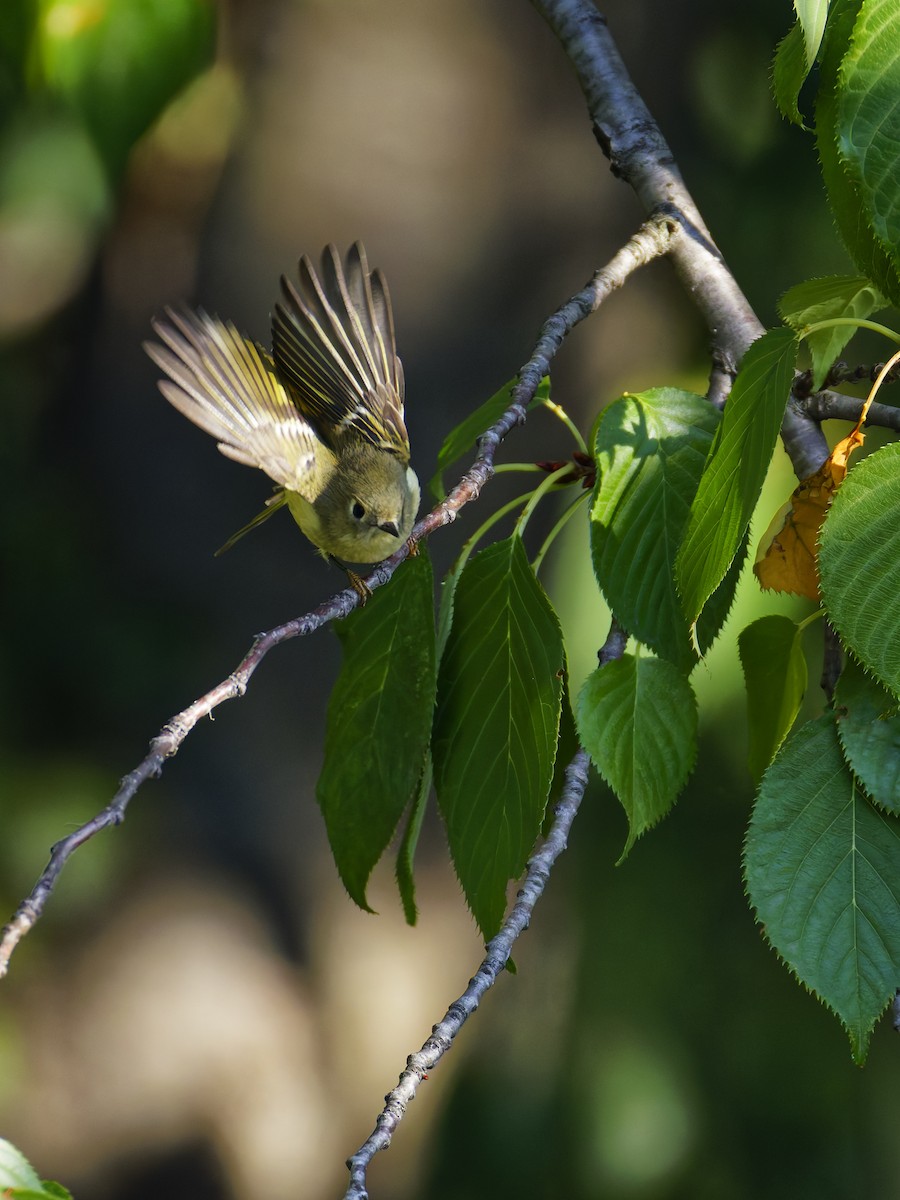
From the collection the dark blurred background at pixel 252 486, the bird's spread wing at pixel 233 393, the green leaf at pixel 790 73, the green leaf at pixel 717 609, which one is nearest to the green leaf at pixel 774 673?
the green leaf at pixel 717 609

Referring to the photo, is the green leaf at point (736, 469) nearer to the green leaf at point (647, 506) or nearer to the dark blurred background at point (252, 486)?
the green leaf at point (647, 506)

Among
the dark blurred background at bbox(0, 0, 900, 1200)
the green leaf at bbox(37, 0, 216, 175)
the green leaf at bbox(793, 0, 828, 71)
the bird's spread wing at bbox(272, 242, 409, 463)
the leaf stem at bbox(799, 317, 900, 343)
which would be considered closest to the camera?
the green leaf at bbox(793, 0, 828, 71)

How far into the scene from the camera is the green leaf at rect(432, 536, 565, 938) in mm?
587

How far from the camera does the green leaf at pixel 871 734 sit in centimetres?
53

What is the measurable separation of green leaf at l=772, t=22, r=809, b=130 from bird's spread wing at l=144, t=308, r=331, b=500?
14.6 inches

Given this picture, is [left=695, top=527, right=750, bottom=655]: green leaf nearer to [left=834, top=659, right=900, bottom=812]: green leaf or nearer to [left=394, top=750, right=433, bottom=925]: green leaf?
[left=834, top=659, right=900, bottom=812]: green leaf

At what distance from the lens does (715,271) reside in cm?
74

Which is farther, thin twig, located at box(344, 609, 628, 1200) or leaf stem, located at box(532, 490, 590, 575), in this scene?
leaf stem, located at box(532, 490, 590, 575)

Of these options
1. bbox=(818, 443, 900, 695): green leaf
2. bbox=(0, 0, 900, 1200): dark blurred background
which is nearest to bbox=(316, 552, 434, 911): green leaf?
bbox=(818, 443, 900, 695): green leaf

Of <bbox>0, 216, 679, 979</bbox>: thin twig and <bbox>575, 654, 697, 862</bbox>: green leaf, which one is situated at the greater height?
<bbox>0, 216, 679, 979</bbox>: thin twig

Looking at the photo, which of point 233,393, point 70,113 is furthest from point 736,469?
point 70,113

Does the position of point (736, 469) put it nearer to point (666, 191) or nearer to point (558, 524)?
point (558, 524)

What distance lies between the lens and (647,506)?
0.60 meters

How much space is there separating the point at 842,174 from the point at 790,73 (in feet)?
0.19
